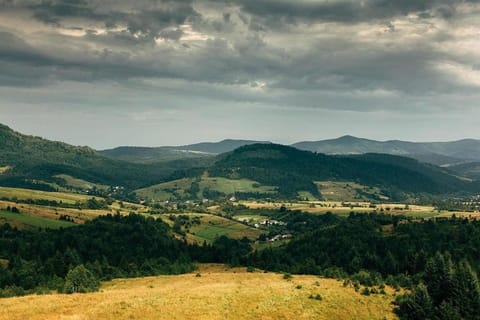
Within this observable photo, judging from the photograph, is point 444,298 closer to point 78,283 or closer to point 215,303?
point 215,303

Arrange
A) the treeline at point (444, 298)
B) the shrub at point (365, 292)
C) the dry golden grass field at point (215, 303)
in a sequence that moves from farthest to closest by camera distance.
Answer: the shrub at point (365, 292) → the treeline at point (444, 298) → the dry golden grass field at point (215, 303)

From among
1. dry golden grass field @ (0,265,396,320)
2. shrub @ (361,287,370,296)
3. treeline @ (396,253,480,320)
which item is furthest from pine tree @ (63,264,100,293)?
treeline @ (396,253,480,320)

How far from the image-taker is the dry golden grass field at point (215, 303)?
63750mm

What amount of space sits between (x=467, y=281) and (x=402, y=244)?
331 feet

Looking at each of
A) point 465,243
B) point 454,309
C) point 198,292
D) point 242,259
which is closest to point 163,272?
point 242,259

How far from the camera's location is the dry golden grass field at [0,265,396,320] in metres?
63.8

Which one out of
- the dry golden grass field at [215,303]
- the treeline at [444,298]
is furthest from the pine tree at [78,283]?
the treeline at [444,298]

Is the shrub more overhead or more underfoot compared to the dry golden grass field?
more underfoot

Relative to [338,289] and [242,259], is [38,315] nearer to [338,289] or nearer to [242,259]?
[338,289]

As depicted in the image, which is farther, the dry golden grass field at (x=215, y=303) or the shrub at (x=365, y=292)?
the shrub at (x=365, y=292)

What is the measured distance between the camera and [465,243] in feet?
601

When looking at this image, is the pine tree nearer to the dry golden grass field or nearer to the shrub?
the dry golden grass field

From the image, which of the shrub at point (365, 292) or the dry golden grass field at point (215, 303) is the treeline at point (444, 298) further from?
the shrub at point (365, 292)

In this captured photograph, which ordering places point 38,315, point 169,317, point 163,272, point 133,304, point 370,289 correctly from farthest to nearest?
1. point 163,272
2. point 370,289
3. point 133,304
4. point 169,317
5. point 38,315
